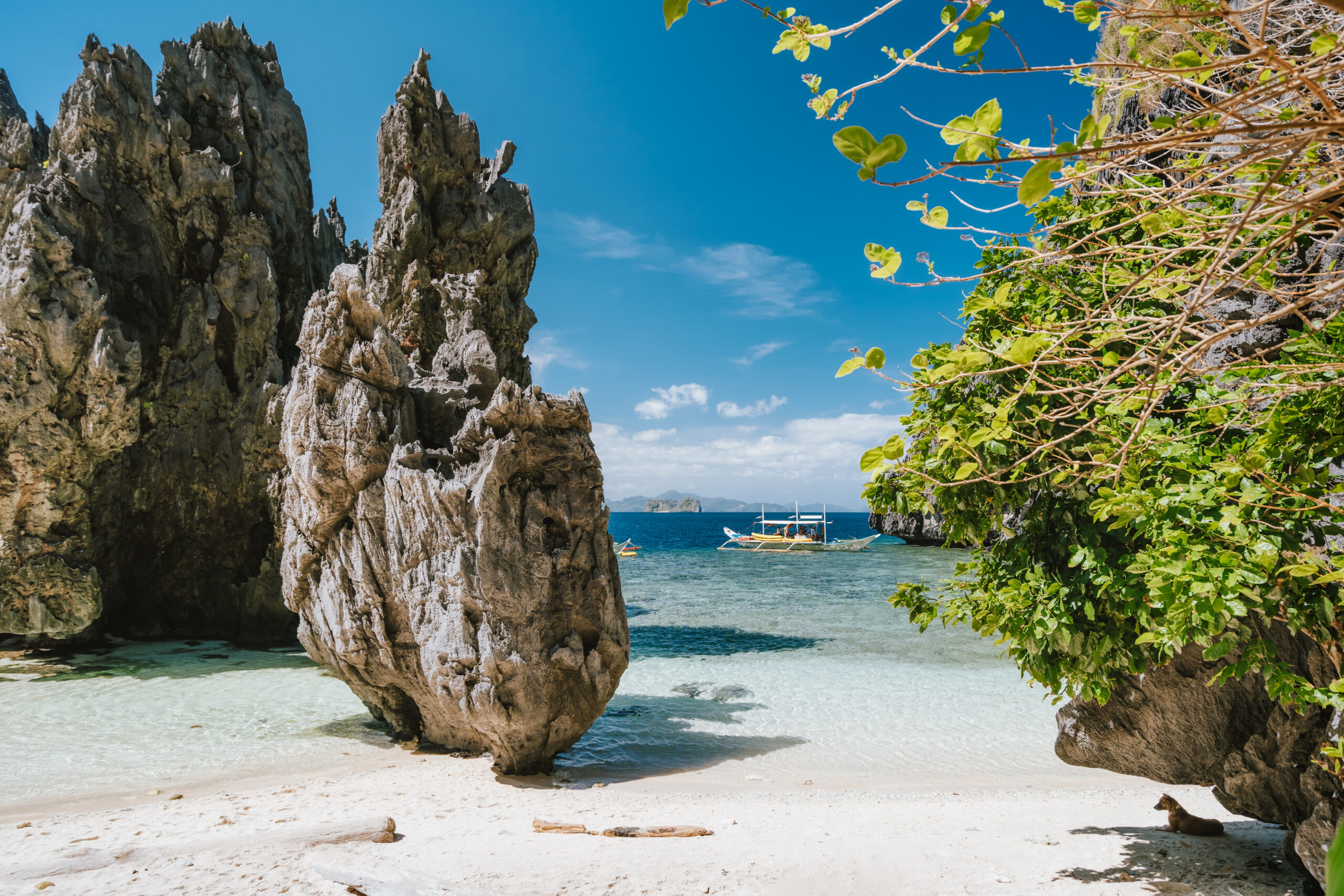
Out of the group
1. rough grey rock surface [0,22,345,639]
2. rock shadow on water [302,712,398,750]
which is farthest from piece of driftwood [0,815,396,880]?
rough grey rock surface [0,22,345,639]

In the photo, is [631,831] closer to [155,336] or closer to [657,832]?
[657,832]

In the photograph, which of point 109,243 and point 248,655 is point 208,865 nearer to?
point 248,655

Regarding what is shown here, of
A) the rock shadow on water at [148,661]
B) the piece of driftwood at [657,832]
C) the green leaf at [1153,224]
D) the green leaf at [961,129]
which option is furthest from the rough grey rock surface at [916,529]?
the green leaf at [961,129]

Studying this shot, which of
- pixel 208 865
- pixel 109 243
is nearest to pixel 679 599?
pixel 109 243

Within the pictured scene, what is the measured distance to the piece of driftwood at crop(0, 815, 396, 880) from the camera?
15.8ft

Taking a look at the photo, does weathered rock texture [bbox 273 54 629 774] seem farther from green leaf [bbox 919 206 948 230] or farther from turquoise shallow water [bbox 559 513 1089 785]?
green leaf [bbox 919 206 948 230]

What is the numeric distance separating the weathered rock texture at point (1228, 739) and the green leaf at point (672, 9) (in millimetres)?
4887

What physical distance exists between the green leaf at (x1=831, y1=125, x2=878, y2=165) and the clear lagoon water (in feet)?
27.5

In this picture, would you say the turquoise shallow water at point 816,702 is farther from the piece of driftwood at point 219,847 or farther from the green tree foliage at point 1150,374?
the green tree foliage at point 1150,374

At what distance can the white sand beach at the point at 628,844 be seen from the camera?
4.63 metres

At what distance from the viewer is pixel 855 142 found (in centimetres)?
146

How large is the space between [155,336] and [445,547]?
15344mm

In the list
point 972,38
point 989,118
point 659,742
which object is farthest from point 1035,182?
point 659,742

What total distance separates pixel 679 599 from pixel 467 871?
23064 millimetres
